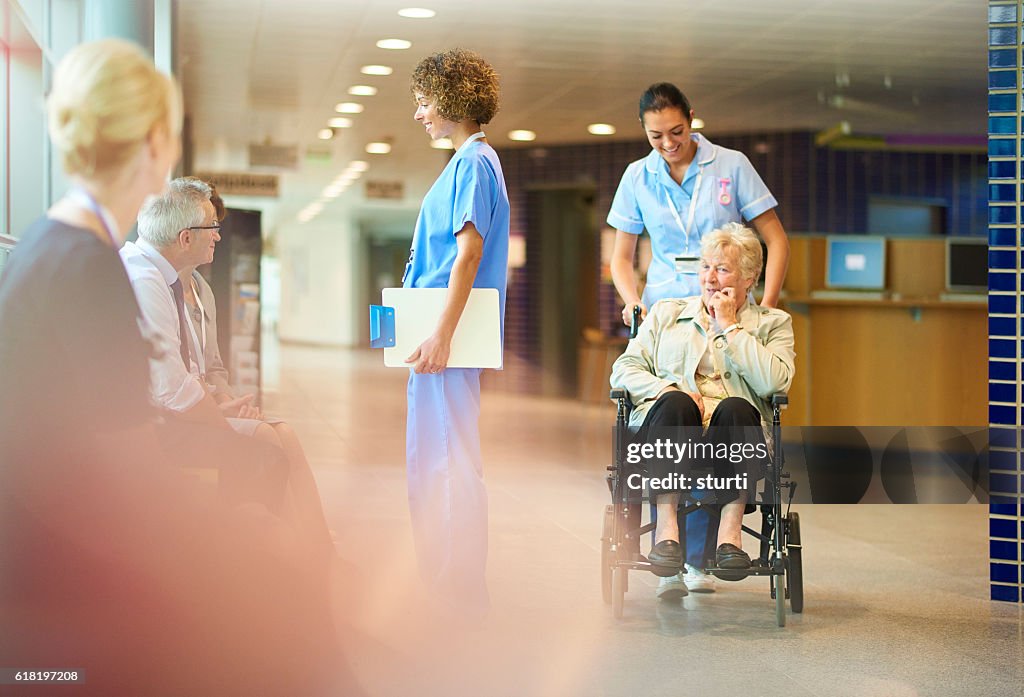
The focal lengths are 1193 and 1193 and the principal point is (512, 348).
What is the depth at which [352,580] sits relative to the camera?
1.88 meters

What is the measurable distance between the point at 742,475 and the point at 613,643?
592 mm

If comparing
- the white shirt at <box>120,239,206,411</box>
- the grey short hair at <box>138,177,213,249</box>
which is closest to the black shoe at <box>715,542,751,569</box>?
the white shirt at <box>120,239,206,411</box>

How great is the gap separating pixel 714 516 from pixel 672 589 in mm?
257

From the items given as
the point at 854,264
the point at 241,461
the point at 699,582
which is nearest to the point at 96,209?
the point at 241,461

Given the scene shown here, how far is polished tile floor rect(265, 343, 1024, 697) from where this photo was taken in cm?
276

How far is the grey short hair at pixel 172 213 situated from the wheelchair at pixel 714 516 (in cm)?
127

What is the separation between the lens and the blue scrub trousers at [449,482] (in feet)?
10.2

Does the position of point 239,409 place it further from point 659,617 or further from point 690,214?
point 690,214

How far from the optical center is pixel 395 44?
7645 mm

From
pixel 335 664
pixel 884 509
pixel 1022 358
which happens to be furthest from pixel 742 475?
pixel 884 509

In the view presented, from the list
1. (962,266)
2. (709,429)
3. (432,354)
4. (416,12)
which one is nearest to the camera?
(432,354)

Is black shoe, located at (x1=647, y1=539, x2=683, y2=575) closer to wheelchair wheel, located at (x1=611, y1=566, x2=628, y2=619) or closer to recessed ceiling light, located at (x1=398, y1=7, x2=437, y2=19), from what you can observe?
wheelchair wheel, located at (x1=611, y1=566, x2=628, y2=619)

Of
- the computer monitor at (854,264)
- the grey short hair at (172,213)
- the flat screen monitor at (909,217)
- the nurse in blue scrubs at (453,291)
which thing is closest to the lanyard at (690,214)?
the nurse in blue scrubs at (453,291)

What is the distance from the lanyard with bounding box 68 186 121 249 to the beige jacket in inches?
78.3
